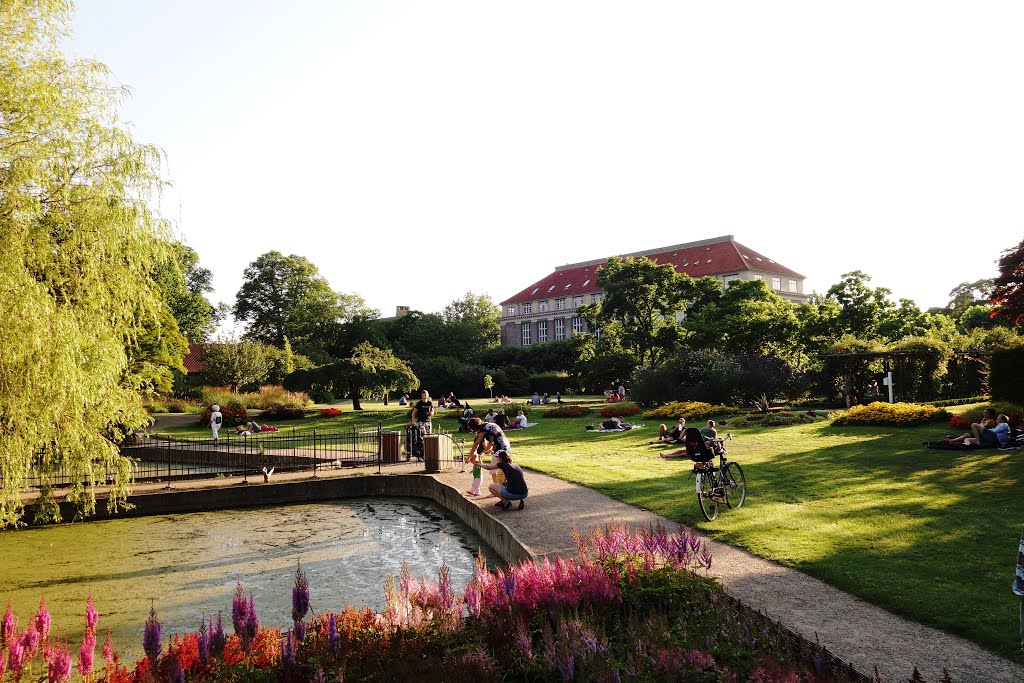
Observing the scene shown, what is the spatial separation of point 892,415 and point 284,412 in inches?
1307

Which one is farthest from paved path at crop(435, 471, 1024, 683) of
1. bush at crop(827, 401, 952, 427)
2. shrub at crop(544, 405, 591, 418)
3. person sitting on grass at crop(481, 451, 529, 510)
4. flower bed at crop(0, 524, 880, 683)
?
shrub at crop(544, 405, 591, 418)

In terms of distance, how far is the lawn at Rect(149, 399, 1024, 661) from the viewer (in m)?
7.64

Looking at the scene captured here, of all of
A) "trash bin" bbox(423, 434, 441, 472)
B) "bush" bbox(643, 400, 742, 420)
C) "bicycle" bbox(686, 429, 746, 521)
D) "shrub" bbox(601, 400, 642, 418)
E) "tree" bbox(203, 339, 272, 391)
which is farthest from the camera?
"tree" bbox(203, 339, 272, 391)

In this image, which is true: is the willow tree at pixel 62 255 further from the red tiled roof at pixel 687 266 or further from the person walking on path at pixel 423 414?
the red tiled roof at pixel 687 266

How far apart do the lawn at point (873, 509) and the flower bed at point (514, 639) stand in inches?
85.3

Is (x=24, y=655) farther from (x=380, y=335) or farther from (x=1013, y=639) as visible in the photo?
(x=380, y=335)

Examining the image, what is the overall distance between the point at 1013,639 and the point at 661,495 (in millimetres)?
8105

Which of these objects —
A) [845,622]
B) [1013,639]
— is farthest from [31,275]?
[1013,639]

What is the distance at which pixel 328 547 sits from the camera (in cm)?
1371

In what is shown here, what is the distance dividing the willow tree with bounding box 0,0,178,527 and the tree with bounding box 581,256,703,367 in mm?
37346

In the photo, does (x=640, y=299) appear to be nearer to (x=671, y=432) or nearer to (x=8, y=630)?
(x=671, y=432)

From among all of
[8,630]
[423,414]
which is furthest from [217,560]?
[423,414]

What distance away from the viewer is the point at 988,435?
58.2 feet

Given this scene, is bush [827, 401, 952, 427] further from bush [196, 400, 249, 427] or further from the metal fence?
bush [196, 400, 249, 427]
